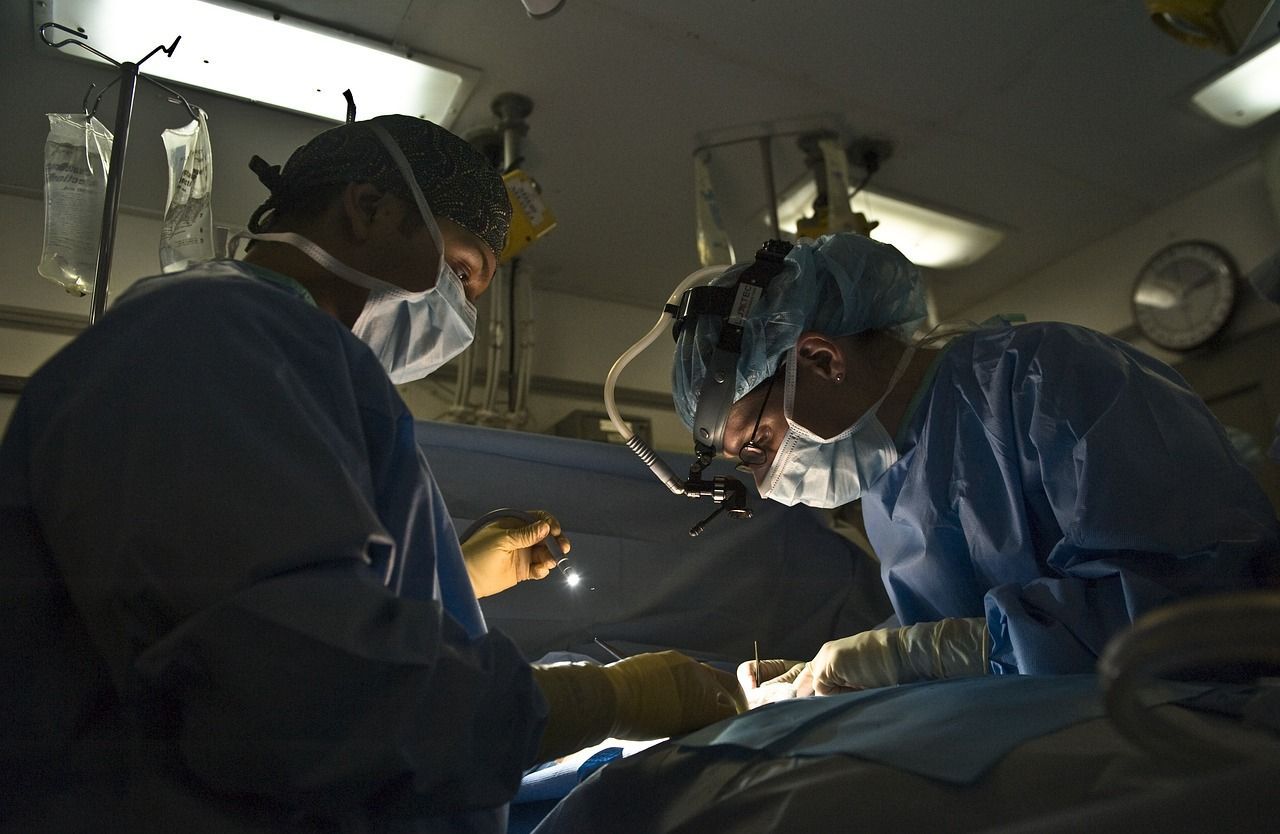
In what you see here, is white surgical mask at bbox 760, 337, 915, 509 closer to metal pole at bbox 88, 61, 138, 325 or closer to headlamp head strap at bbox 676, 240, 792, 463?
headlamp head strap at bbox 676, 240, 792, 463

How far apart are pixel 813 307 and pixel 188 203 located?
1.24m

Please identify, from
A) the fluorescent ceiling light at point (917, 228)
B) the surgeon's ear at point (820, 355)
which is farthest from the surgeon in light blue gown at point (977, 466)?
the fluorescent ceiling light at point (917, 228)

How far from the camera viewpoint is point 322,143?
1.36 m

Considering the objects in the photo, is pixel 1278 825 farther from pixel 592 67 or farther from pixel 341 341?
pixel 592 67

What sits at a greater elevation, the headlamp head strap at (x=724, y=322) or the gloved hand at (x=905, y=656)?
the headlamp head strap at (x=724, y=322)

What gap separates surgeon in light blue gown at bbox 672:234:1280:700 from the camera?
118cm

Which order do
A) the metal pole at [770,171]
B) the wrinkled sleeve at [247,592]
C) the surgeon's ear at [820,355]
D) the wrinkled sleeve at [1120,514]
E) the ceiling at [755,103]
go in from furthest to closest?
1. the metal pole at [770,171]
2. the ceiling at [755,103]
3. the surgeon's ear at [820,355]
4. the wrinkled sleeve at [1120,514]
5. the wrinkled sleeve at [247,592]

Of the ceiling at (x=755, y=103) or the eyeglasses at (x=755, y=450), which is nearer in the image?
the eyeglasses at (x=755, y=450)

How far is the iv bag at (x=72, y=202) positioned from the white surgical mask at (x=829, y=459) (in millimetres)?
1420

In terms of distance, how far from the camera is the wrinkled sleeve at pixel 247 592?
0.71 m

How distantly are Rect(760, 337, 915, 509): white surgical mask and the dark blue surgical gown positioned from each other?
965 mm

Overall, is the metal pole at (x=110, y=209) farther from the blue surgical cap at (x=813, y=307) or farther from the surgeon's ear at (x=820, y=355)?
the surgeon's ear at (x=820, y=355)

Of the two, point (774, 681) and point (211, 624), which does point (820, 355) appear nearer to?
point (774, 681)

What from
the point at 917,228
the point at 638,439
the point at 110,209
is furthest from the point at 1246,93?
the point at 110,209
